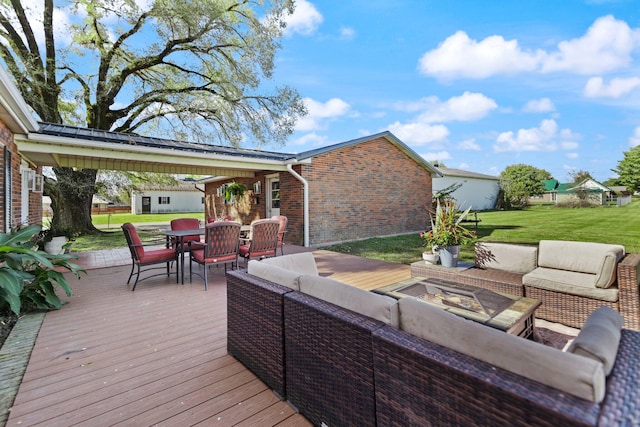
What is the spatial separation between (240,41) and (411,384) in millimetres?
13843

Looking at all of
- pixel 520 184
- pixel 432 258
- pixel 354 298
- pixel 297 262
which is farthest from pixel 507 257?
pixel 520 184

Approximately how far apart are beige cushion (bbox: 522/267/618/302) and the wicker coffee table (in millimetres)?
822

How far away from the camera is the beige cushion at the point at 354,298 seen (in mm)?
1559

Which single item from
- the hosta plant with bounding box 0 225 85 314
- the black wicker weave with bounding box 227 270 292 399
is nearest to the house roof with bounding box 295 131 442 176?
the hosta plant with bounding box 0 225 85 314

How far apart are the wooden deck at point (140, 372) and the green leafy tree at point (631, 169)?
49282 millimetres

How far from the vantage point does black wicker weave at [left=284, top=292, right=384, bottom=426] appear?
5.02ft

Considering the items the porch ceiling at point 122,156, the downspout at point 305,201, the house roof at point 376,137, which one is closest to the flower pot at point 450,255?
the downspout at point 305,201

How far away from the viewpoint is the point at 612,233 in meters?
9.88

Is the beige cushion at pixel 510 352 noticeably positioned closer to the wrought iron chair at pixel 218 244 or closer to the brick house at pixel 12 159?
the wrought iron chair at pixel 218 244

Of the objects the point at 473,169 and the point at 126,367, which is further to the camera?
the point at 473,169

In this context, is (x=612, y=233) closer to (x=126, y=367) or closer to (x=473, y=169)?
(x=126, y=367)

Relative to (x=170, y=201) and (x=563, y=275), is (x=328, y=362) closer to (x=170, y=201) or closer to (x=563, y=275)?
(x=563, y=275)

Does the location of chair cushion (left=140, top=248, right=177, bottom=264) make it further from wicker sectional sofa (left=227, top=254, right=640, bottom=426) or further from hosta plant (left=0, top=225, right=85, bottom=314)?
wicker sectional sofa (left=227, top=254, right=640, bottom=426)

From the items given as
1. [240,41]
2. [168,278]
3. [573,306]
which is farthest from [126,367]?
[240,41]
